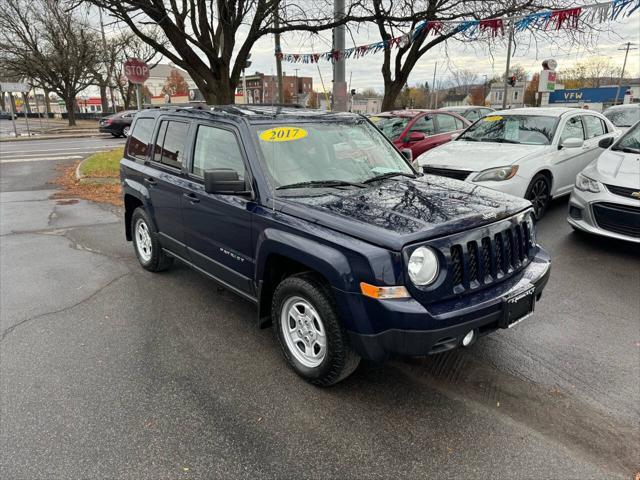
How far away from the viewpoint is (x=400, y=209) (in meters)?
3.05

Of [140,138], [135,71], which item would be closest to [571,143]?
[140,138]

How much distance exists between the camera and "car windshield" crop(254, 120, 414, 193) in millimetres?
3549

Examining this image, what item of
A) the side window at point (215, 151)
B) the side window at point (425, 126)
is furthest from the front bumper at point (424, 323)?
the side window at point (425, 126)

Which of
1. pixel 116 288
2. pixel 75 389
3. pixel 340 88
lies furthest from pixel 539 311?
pixel 340 88

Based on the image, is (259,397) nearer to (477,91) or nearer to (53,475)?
(53,475)

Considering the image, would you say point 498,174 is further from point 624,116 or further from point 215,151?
point 624,116

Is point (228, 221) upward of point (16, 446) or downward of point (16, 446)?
upward

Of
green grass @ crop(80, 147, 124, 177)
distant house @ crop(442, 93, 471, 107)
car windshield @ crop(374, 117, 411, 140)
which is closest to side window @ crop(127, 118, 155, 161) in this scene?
car windshield @ crop(374, 117, 411, 140)

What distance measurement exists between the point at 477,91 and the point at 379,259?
304 feet

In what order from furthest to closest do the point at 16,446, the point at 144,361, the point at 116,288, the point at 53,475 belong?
the point at 116,288 < the point at 144,361 < the point at 16,446 < the point at 53,475

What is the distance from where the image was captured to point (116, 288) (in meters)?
5.10

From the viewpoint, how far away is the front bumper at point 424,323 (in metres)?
2.61

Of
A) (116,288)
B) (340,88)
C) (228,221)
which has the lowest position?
(116,288)

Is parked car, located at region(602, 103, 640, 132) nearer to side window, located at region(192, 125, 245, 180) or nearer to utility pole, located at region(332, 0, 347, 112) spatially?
utility pole, located at region(332, 0, 347, 112)
